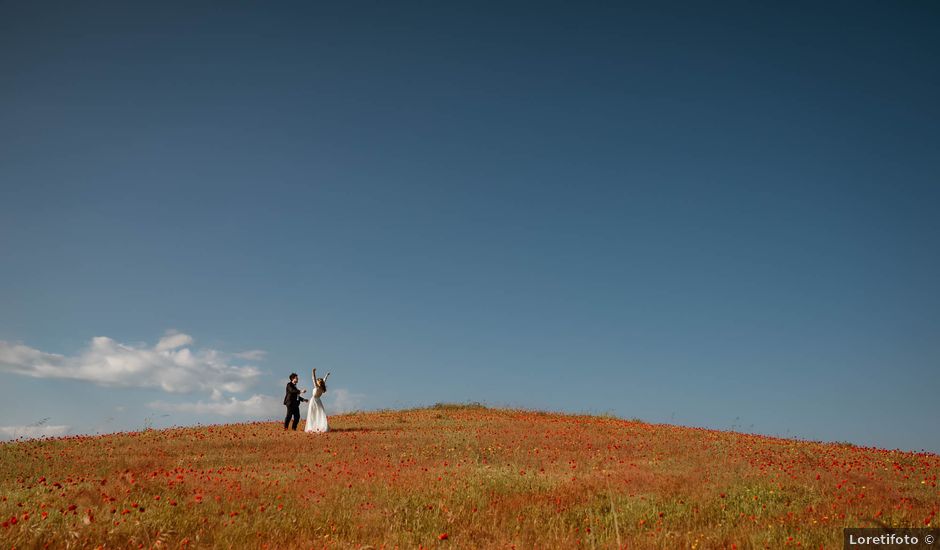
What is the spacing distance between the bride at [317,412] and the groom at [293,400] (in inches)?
49.0

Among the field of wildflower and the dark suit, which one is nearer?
the field of wildflower

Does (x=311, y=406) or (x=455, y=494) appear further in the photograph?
(x=311, y=406)

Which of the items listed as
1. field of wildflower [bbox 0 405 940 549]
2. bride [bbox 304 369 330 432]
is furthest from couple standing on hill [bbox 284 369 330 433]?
field of wildflower [bbox 0 405 940 549]

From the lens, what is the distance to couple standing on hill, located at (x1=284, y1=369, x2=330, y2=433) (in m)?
28.9

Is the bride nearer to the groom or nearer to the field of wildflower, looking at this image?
the groom

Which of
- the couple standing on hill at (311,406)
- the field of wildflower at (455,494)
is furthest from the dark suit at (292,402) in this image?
the field of wildflower at (455,494)

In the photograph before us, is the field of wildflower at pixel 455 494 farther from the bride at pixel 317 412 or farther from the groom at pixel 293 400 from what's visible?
the groom at pixel 293 400

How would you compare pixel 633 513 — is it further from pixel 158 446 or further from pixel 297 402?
pixel 297 402

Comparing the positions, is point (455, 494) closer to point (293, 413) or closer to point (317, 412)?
point (317, 412)

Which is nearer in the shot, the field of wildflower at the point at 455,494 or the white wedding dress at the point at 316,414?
the field of wildflower at the point at 455,494

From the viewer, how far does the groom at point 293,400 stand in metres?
30.5

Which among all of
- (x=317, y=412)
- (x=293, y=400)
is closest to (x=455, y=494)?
(x=317, y=412)

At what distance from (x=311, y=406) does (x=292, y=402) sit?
2.16 metres

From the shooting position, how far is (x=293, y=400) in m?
30.8
